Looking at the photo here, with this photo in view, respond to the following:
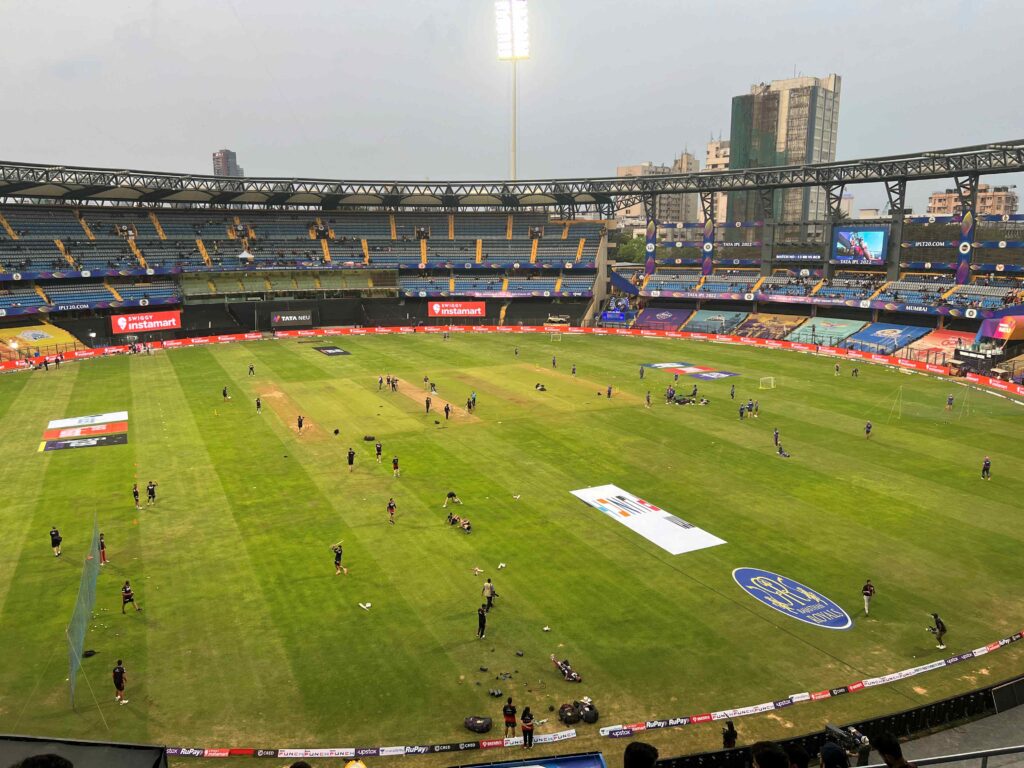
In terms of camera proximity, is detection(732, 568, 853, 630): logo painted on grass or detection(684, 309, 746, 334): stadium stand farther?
detection(684, 309, 746, 334): stadium stand

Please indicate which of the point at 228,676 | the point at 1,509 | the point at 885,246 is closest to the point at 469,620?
the point at 228,676

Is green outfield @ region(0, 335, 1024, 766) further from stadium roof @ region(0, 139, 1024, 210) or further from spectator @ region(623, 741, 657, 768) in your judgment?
stadium roof @ region(0, 139, 1024, 210)

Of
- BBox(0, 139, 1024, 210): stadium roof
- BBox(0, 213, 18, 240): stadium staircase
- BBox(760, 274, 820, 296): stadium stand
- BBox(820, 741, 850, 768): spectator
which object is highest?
BBox(0, 139, 1024, 210): stadium roof

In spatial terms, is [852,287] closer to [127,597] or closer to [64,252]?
[127,597]

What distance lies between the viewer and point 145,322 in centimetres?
8744

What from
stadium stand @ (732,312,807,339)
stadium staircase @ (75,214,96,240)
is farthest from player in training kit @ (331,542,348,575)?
stadium staircase @ (75,214,96,240)

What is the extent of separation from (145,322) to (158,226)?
2167 cm

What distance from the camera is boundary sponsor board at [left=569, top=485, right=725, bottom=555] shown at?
2970cm

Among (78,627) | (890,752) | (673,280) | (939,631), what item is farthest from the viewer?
(673,280)

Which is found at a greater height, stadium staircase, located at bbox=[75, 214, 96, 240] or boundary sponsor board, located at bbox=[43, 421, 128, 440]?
stadium staircase, located at bbox=[75, 214, 96, 240]

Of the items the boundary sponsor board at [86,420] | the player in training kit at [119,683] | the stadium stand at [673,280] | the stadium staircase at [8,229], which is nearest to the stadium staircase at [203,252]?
the stadium staircase at [8,229]

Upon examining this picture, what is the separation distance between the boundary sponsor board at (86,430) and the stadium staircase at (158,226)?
6132 centimetres

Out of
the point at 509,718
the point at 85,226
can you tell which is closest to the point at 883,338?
the point at 509,718

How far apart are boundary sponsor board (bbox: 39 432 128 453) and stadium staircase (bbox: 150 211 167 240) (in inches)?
2540
